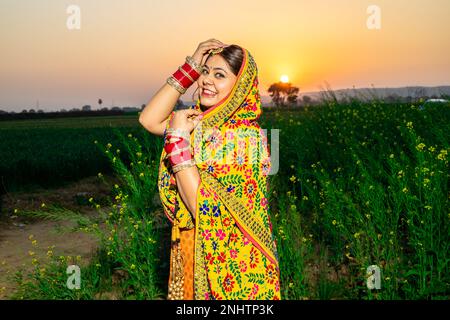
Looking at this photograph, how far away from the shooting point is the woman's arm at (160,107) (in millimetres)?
2654

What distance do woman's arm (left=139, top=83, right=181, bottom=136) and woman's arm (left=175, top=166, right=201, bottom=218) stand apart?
43 centimetres

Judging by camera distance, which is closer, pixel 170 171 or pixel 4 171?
pixel 170 171

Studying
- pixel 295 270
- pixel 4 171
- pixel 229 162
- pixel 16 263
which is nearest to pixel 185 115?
pixel 229 162

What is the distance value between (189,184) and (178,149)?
0.18m

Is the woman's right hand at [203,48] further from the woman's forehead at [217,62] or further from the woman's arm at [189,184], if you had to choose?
the woman's arm at [189,184]

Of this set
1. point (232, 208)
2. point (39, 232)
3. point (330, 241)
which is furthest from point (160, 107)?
point (39, 232)

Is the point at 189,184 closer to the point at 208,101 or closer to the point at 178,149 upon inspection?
the point at 178,149

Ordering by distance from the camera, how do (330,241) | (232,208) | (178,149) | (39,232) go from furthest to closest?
(39,232)
(330,241)
(232,208)
(178,149)

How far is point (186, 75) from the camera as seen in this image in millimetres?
2607

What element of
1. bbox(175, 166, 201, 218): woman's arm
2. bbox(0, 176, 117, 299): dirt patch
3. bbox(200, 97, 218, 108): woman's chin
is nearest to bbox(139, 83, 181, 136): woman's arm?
bbox(200, 97, 218, 108): woman's chin

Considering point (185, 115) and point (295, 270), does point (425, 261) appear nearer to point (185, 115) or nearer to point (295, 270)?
point (295, 270)

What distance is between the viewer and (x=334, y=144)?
7707 mm

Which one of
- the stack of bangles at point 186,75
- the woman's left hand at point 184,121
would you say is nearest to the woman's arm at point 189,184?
the woman's left hand at point 184,121

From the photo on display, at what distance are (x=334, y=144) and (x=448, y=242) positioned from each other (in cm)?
357
